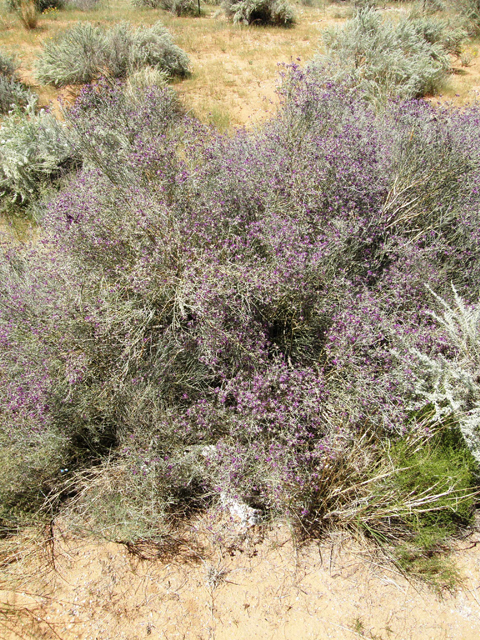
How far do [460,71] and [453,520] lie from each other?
31.5 feet

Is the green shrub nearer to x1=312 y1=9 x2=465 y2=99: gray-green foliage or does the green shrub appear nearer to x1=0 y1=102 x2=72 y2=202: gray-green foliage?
x1=0 y1=102 x2=72 y2=202: gray-green foliage

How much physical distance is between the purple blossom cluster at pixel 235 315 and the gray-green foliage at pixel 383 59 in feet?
13.1

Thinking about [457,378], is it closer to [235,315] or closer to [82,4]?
[235,315]

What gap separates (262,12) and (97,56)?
6.26 m

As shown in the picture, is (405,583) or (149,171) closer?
(405,583)

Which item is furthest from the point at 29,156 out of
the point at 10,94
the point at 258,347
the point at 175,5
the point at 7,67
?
the point at 175,5

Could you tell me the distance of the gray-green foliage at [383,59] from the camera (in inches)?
263

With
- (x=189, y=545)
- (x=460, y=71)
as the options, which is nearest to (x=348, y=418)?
(x=189, y=545)

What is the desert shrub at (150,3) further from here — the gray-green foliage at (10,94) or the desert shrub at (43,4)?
the gray-green foliage at (10,94)

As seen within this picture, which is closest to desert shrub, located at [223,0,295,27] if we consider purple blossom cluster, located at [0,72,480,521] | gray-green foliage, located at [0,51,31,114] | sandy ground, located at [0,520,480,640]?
gray-green foliage, located at [0,51,31,114]

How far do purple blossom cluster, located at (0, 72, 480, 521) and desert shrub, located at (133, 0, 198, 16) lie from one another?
→ 1121 centimetres

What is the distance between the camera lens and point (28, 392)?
271cm

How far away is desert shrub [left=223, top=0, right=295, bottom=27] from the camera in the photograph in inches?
416

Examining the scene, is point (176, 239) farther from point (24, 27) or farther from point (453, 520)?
point (24, 27)
